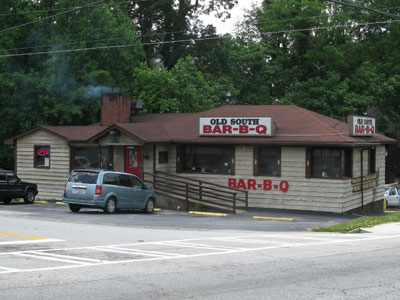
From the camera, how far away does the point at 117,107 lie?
111 feet

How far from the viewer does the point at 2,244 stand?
13.4 m

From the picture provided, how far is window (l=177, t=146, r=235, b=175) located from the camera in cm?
2823

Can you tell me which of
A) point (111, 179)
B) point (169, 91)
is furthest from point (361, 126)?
point (169, 91)

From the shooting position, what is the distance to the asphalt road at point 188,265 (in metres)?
8.54

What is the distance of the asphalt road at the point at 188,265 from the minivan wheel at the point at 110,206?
226 inches

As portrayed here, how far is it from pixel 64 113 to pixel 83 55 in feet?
13.4

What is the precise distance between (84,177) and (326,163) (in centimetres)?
1095

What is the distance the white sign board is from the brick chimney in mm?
13456

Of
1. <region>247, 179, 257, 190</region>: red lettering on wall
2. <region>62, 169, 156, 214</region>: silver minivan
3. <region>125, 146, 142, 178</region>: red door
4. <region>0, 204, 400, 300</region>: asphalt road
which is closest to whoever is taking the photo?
<region>0, 204, 400, 300</region>: asphalt road

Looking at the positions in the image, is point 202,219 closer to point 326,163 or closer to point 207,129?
point 207,129

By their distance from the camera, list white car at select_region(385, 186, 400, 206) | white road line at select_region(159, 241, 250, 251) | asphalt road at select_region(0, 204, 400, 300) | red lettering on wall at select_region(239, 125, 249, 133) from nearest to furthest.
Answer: asphalt road at select_region(0, 204, 400, 300)
white road line at select_region(159, 241, 250, 251)
red lettering on wall at select_region(239, 125, 249, 133)
white car at select_region(385, 186, 400, 206)

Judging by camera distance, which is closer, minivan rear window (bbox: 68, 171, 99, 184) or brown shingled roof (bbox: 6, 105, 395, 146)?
minivan rear window (bbox: 68, 171, 99, 184)

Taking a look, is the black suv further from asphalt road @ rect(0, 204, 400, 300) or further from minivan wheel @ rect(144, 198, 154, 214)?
asphalt road @ rect(0, 204, 400, 300)

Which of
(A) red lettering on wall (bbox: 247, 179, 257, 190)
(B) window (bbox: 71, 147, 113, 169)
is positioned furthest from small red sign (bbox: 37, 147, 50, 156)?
(A) red lettering on wall (bbox: 247, 179, 257, 190)
